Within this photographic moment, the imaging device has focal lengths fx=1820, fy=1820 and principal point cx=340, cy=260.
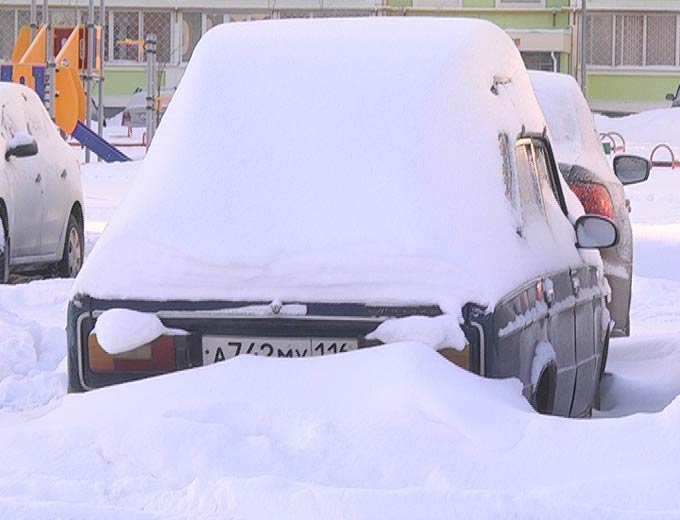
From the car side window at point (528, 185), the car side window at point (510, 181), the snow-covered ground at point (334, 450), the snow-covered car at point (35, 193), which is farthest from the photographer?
the snow-covered car at point (35, 193)

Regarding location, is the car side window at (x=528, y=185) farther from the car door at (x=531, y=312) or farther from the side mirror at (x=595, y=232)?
the side mirror at (x=595, y=232)

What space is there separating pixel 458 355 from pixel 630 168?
5.40 metres

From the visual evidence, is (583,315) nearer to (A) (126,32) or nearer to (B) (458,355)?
(B) (458,355)

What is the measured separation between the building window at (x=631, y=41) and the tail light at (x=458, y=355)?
1873 inches

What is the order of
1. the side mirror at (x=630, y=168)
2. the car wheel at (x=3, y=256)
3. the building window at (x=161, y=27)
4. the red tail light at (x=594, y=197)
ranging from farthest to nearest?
the building window at (x=161, y=27) → the car wheel at (x=3, y=256) → the side mirror at (x=630, y=168) → the red tail light at (x=594, y=197)

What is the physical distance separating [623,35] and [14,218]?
40.9 meters

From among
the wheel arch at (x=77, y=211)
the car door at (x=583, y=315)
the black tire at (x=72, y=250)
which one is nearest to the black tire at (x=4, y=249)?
the black tire at (x=72, y=250)

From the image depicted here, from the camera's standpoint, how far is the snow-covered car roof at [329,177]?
532 cm

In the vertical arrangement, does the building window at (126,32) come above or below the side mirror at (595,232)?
below

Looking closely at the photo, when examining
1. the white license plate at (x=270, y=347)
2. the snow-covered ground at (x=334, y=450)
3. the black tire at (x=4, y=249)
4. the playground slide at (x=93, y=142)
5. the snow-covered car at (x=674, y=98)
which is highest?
the white license plate at (x=270, y=347)

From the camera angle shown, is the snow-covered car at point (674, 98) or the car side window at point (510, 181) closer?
the car side window at point (510, 181)

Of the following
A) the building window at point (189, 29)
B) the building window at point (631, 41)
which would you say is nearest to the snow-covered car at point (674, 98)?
the building window at point (631, 41)

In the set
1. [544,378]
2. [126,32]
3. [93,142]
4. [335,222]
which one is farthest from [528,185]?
[126,32]

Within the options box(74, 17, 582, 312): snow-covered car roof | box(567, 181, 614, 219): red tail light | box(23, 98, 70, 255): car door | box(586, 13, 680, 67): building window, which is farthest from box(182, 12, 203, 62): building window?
box(74, 17, 582, 312): snow-covered car roof
